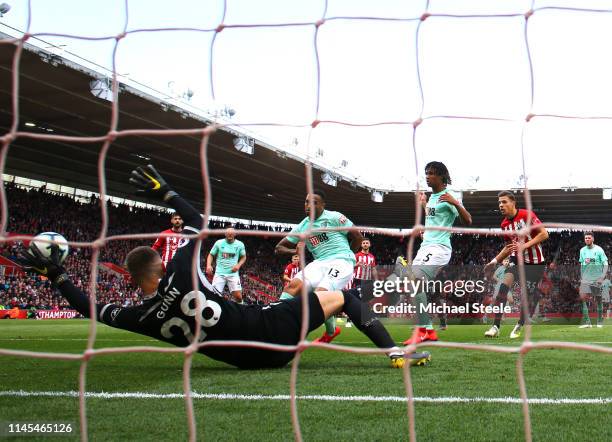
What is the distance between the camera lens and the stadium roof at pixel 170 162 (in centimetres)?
1656

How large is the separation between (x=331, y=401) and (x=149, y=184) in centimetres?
159

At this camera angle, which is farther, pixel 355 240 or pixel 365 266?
pixel 365 266

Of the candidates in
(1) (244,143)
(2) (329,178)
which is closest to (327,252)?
(1) (244,143)

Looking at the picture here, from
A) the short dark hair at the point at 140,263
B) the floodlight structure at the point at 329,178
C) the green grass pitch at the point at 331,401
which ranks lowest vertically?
the green grass pitch at the point at 331,401

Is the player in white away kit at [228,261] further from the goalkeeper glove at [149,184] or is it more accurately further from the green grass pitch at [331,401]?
the goalkeeper glove at [149,184]

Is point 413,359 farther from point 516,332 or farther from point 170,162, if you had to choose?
point 170,162

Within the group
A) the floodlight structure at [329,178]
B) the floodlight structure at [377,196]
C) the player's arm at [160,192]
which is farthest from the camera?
the floodlight structure at [377,196]

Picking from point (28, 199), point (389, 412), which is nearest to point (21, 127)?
point (28, 199)

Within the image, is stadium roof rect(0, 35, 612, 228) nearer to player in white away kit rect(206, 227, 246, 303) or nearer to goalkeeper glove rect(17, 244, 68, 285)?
player in white away kit rect(206, 227, 246, 303)

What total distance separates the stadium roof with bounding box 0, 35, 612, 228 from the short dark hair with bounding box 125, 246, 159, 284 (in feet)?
33.3

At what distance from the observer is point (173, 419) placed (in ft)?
10.7

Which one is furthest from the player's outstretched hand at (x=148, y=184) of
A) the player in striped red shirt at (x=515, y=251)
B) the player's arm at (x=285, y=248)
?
the player in striped red shirt at (x=515, y=251)

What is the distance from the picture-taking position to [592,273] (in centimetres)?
1319

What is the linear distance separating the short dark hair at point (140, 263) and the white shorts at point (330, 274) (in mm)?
3041
